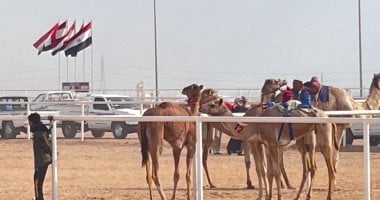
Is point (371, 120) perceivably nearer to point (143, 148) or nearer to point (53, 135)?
point (53, 135)

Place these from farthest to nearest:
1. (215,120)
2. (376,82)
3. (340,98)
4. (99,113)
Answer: (99,113) → (376,82) → (340,98) → (215,120)

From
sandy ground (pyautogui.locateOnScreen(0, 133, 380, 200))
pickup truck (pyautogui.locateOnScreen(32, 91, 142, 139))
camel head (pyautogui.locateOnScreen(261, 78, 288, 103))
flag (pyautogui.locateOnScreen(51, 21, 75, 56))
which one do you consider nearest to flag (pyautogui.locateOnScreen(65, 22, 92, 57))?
flag (pyautogui.locateOnScreen(51, 21, 75, 56))

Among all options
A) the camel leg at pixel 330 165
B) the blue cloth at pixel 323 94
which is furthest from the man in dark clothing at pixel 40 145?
the blue cloth at pixel 323 94

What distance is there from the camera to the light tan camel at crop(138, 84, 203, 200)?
13.8 metres

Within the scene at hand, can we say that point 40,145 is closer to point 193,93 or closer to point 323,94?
point 193,93

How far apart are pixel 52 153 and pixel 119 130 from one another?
2060 cm

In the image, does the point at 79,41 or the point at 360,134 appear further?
the point at 79,41

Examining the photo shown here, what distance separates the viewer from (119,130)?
3203 cm

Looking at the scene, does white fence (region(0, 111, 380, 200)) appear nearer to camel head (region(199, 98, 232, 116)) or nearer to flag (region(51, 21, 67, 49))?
camel head (region(199, 98, 232, 116))

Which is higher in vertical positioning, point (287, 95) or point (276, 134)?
point (287, 95)

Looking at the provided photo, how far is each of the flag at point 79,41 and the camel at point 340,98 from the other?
109ft

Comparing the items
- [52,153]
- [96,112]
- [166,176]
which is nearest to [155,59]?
[96,112]

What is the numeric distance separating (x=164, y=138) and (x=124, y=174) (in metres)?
5.29

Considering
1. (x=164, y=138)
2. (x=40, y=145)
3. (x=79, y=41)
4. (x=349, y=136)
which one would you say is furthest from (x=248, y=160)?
(x=79, y=41)
